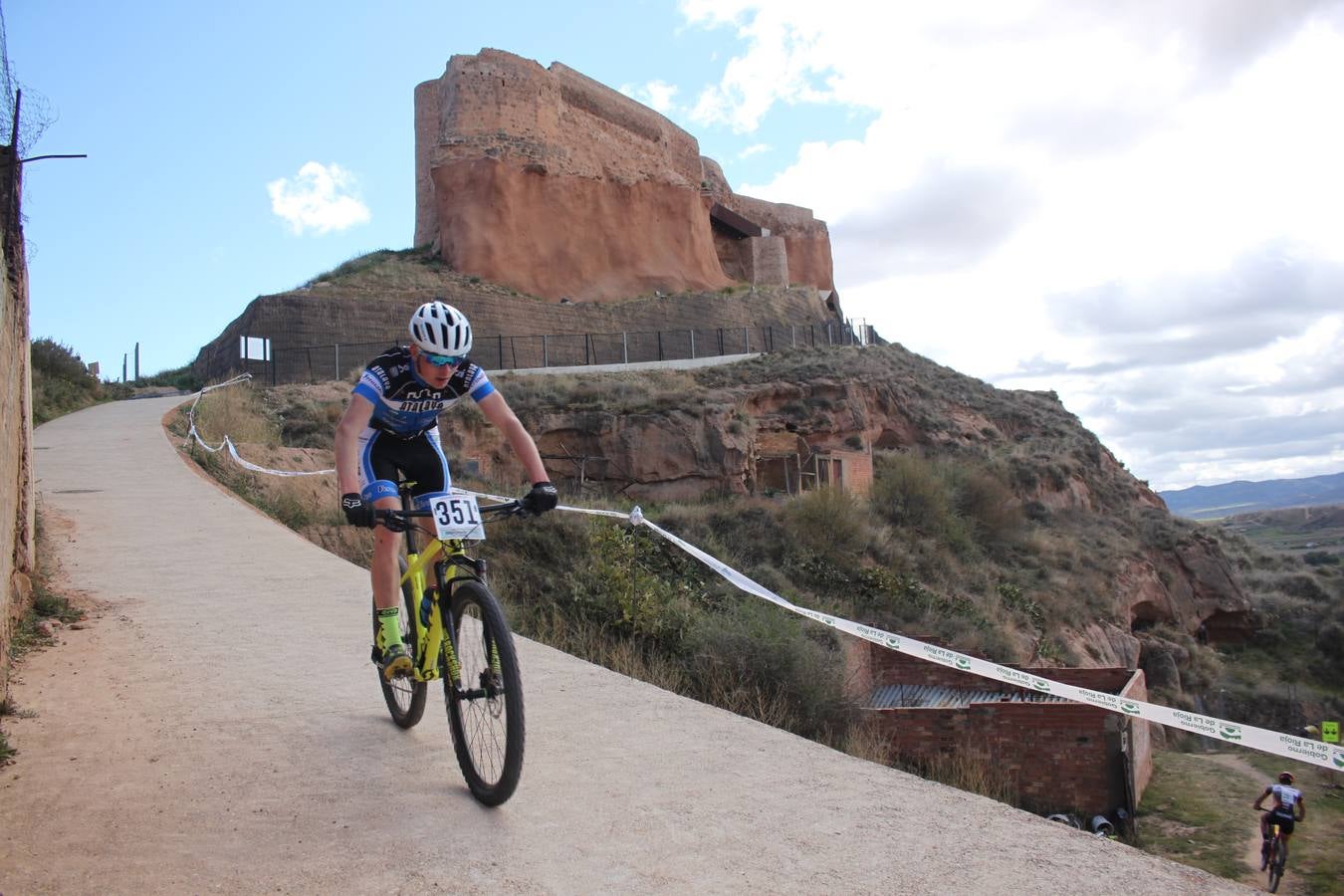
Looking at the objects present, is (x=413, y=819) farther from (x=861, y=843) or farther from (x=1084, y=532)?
(x=1084, y=532)

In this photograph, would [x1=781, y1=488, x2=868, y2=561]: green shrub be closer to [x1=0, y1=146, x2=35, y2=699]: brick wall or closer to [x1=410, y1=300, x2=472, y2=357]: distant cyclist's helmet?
[x1=0, y1=146, x2=35, y2=699]: brick wall

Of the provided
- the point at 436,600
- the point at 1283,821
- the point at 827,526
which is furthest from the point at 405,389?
the point at 827,526

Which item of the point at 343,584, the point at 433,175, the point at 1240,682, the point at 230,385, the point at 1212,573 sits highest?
the point at 433,175

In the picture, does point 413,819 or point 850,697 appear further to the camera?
point 850,697

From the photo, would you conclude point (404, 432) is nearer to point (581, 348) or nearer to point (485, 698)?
point (485, 698)

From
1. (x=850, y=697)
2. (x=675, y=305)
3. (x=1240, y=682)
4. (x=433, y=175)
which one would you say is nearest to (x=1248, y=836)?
(x=850, y=697)

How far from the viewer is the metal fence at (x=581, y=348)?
97.8 feet

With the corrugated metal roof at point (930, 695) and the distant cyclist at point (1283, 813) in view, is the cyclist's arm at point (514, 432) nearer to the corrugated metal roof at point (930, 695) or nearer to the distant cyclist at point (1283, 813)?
the distant cyclist at point (1283, 813)

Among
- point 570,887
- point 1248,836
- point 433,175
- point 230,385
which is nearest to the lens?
point 570,887

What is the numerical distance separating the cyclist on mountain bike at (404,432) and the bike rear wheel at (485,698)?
35cm

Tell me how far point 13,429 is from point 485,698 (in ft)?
13.9

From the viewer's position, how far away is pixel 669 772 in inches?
170

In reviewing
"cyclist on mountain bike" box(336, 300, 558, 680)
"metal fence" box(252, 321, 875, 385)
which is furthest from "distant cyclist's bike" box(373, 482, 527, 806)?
"metal fence" box(252, 321, 875, 385)

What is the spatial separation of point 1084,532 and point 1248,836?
58.0 ft
